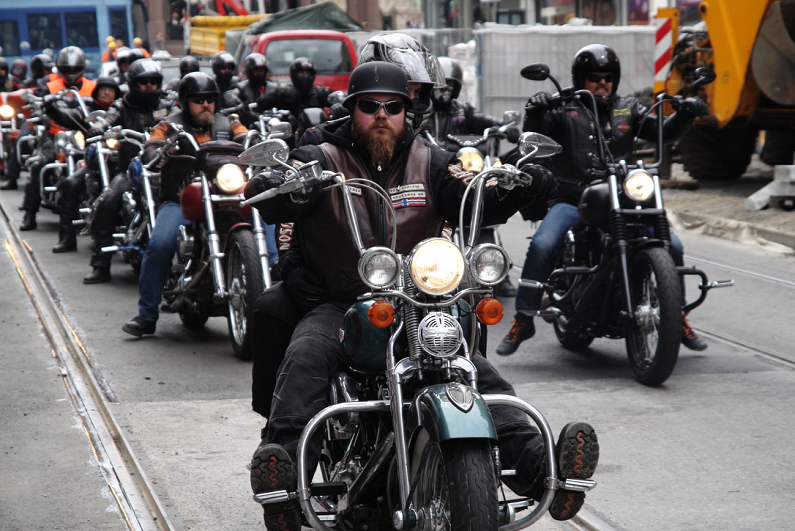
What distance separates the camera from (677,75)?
12797 millimetres

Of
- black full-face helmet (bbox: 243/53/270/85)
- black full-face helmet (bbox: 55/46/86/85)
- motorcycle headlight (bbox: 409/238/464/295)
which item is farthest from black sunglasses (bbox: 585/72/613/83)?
black full-face helmet (bbox: 55/46/86/85)

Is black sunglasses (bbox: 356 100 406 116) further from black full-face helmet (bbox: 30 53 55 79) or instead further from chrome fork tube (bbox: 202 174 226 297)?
black full-face helmet (bbox: 30 53 55 79)

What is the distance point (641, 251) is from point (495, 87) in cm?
1212

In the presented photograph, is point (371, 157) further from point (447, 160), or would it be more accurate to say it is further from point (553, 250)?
point (553, 250)

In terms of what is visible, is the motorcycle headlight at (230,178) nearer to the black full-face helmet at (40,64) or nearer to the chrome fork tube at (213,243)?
the chrome fork tube at (213,243)

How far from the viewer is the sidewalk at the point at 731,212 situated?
10500mm

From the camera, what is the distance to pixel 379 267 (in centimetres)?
299

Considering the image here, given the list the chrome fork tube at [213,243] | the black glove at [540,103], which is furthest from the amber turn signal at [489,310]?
the chrome fork tube at [213,243]

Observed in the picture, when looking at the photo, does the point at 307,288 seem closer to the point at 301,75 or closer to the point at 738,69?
the point at 301,75

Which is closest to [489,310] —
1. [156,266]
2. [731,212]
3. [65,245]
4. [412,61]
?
[412,61]

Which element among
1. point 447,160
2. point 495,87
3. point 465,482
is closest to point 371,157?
point 447,160

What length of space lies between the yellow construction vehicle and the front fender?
339 inches

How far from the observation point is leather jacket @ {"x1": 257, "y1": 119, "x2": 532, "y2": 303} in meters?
3.47

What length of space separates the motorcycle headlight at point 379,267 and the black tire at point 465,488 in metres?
0.48
